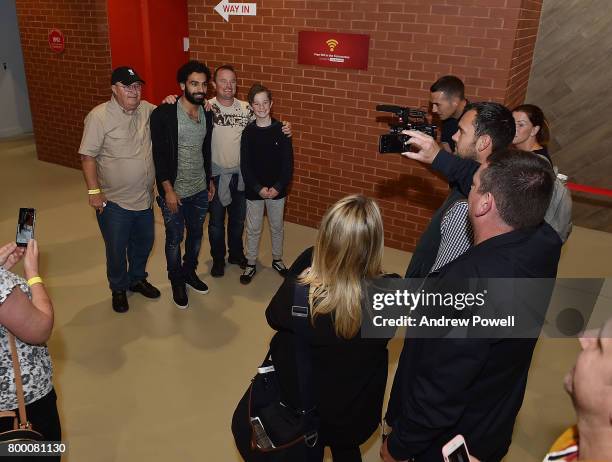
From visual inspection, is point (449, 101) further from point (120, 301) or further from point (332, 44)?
point (120, 301)

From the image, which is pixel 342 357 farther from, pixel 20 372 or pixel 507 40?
pixel 507 40

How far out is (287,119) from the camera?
18.3ft

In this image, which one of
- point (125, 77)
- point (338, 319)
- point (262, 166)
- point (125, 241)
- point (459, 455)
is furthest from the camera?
point (262, 166)

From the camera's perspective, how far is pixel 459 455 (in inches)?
57.9

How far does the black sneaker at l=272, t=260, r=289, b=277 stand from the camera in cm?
472

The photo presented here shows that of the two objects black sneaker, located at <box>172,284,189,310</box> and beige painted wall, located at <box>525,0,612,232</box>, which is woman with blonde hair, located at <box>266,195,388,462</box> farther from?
beige painted wall, located at <box>525,0,612,232</box>

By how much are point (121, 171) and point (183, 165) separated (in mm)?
467

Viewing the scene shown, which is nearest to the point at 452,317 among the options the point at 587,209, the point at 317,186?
the point at 317,186

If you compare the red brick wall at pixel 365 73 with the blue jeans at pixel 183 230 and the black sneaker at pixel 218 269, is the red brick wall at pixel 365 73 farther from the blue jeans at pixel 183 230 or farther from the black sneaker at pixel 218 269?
the blue jeans at pixel 183 230

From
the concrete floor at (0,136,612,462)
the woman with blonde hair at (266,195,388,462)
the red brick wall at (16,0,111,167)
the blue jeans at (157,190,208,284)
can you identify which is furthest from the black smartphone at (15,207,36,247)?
the red brick wall at (16,0,111,167)

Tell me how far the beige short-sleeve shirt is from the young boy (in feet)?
2.68

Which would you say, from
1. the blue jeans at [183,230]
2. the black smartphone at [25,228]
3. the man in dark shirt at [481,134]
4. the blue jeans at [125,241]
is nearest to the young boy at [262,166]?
the blue jeans at [183,230]

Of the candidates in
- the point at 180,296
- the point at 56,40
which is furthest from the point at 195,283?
the point at 56,40

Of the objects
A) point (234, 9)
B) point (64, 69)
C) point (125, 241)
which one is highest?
point (234, 9)
